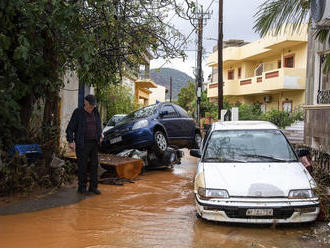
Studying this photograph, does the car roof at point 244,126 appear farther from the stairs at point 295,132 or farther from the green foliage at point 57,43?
the stairs at point 295,132

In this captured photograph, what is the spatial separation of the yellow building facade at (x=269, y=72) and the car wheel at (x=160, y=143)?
43.7 feet

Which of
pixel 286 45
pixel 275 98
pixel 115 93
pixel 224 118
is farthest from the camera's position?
pixel 275 98

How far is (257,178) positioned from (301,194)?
63cm

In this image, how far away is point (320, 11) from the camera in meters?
6.65

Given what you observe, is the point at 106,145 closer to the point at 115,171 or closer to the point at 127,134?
the point at 127,134

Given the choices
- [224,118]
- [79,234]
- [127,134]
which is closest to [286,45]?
[224,118]

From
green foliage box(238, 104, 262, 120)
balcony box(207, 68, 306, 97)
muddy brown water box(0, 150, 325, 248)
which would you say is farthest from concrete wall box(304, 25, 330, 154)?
balcony box(207, 68, 306, 97)

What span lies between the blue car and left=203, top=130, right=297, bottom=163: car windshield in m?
3.82

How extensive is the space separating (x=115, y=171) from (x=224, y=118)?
33.7 ft

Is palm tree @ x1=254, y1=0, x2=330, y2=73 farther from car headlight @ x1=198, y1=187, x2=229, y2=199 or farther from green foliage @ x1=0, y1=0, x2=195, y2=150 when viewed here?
car headlight @ x1=198, y1=187, x2=229, y2=199

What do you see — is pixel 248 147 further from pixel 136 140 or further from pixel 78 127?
pixel 136 140

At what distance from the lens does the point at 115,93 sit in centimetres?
2134

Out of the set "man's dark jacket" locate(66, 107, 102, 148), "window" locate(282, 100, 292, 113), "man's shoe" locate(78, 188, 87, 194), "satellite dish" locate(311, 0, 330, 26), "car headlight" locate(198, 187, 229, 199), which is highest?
"satellite dish" locate(311, 0, 330, 26)

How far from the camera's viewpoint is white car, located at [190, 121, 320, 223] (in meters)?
5.39
